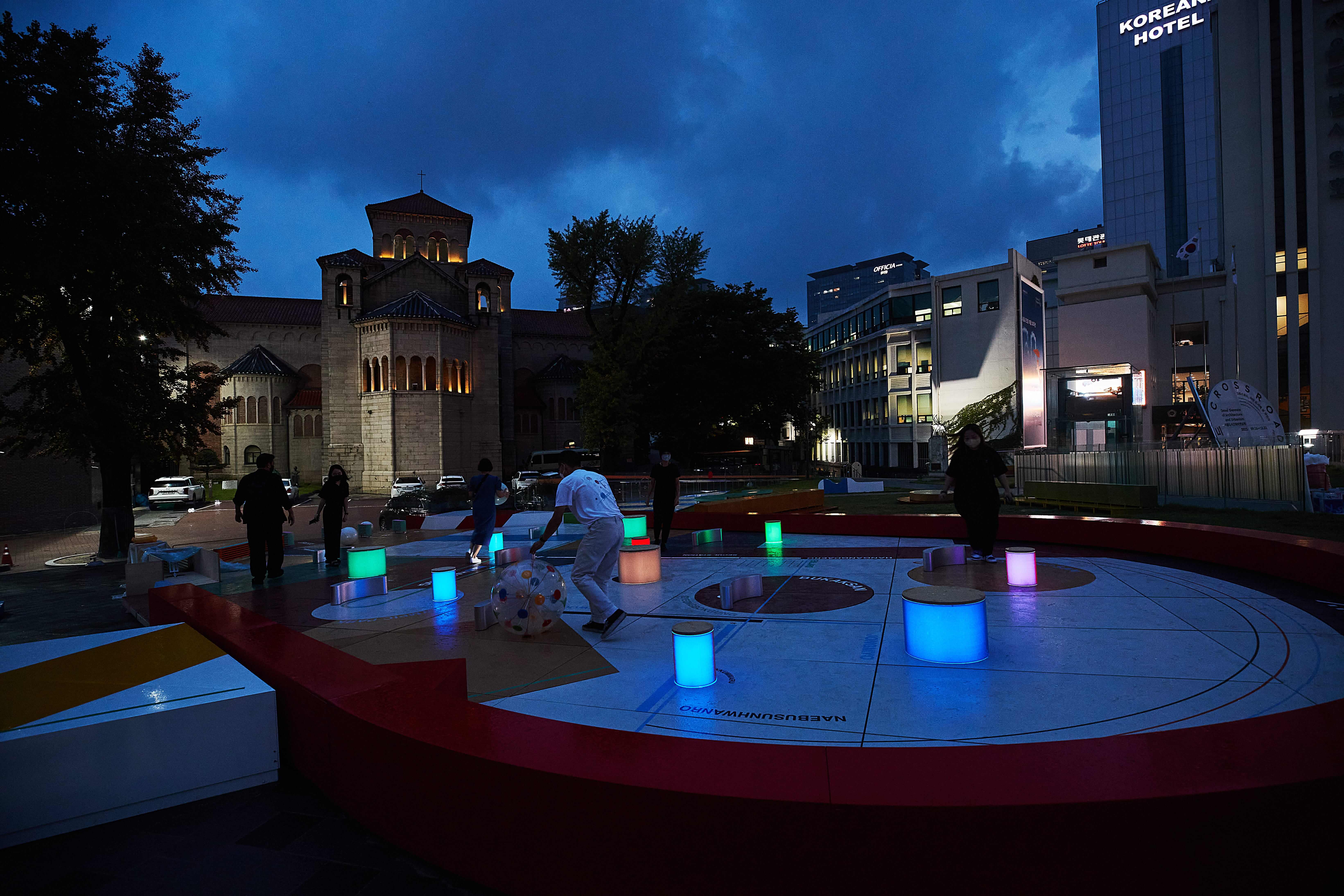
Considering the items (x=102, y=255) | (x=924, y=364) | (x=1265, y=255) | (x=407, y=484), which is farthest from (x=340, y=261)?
(x=1265, y=255)

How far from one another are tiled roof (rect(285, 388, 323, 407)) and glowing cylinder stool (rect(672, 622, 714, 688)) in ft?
188

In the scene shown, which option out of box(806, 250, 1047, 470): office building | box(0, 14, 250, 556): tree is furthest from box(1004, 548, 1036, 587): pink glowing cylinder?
box(806, 250, 1047, 470): office building

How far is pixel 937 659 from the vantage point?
6.11 m

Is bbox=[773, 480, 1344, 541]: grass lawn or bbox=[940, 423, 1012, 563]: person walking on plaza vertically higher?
bbox=[940, 423, 1012, 563]: person walking on plaza

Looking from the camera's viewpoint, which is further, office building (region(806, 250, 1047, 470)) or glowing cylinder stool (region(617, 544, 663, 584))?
office building (region(806, 250, 1047, 470))

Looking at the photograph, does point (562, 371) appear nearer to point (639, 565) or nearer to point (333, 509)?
point (333, 509)

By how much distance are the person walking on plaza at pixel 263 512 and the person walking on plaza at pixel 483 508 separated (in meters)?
2.95

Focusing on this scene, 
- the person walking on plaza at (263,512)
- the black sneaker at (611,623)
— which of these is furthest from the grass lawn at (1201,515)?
the person walking on plaza at (263,512)

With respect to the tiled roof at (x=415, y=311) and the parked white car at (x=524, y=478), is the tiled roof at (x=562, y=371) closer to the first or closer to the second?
the tiled roof at (x=415, y=311)

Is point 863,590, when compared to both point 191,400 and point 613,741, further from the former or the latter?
point 191,400

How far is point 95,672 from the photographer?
4723 mm

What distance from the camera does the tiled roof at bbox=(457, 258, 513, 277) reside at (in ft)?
171

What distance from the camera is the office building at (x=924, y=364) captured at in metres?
46.1

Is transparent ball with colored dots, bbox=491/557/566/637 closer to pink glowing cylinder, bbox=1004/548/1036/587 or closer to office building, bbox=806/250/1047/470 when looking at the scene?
pink glowing cylinder, bbox=1004/548/1036/587
